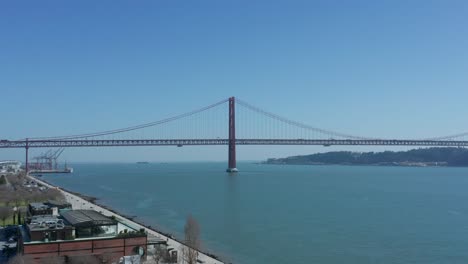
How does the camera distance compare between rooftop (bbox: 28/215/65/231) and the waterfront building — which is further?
rooftop (bbox: 28/215/65/231)

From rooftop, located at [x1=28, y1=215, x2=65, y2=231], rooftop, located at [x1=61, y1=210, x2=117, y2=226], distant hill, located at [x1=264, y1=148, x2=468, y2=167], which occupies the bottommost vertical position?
rooftop, located at [x1=28, y1=215, x2=65, y2=231]

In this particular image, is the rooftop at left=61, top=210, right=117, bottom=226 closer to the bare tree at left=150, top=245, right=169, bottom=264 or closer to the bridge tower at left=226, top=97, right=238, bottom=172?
the bare tree at left=150, top=245, right=169, bottom=264

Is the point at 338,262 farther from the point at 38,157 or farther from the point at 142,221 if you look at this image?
the point at 38,157

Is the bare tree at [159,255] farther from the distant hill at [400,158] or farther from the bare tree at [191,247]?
the distant hill at [400,158]

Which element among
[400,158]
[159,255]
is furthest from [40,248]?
[400,158]

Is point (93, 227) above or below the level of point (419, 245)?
above

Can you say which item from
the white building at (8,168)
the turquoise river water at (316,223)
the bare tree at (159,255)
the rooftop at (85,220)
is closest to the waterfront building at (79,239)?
the rooftop at (85,220)

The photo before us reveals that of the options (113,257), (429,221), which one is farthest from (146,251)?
(429,221)

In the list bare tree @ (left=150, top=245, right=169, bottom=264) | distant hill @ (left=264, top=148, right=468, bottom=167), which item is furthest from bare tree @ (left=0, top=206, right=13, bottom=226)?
distant hill @ (left=264, top=148, right=468, bottom=167)
